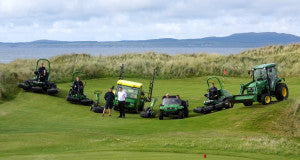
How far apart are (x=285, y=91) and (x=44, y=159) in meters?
16.6

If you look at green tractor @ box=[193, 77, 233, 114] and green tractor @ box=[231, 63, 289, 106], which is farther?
green tractor @ box=[193, 77, 233, 114]

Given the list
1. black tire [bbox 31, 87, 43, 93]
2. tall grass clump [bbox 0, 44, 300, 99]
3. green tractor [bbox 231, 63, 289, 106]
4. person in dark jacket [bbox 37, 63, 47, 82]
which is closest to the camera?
green tractor [bbox 231, 63, 289, 106]

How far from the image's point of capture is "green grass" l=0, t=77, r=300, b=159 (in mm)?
13688

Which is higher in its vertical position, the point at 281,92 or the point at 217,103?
the point at 281,92

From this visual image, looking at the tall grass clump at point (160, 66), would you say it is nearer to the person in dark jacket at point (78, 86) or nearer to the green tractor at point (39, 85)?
the green tractor at point (39, 85)

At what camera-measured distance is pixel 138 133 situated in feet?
64.4

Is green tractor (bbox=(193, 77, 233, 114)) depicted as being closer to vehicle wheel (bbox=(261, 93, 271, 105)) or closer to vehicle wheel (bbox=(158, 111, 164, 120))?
vehicle wheel (bbox=(261, 93, 271, 105))

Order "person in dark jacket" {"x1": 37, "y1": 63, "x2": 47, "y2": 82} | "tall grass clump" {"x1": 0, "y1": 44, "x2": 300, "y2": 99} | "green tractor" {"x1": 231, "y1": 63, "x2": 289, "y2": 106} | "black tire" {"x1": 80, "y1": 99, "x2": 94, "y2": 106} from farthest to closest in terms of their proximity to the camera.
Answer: "tall grass clump" {"x1": 0, "y1": 44, "x2": 300, "y2": 99} → "person in dark jacket" {"x1": 37, "y1": 63, "x2": 47, "y2": 82} → "black tire" {"x1": 80, "y1": 99, "x2": 94, "y2": 106} → "green tractor" {"x1": 231, "y1": 63, "x2": 289, "y2": 106}

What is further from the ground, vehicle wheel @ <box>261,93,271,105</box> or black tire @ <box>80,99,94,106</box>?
vehicle wheel @ <box>261,93,271,105</box>

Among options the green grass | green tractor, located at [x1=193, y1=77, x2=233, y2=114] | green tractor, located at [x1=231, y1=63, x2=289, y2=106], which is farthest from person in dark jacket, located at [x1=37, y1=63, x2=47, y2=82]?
green tractor, located at [x1=231, y1=63, x2=289, y2=106]

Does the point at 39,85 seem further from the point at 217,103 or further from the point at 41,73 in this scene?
the point at 217,103

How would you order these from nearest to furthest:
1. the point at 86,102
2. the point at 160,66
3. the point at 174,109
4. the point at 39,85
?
the point at 174,109
the point at 86,102
the point at 39,85
the point at 160,66

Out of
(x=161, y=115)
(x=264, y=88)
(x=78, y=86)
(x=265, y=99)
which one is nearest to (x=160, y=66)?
(x=78, y=86)

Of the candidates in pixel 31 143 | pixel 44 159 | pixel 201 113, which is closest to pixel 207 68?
pixel 201 113
